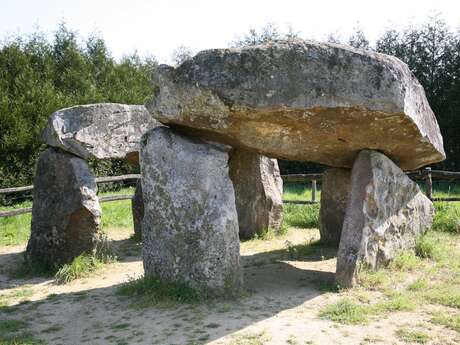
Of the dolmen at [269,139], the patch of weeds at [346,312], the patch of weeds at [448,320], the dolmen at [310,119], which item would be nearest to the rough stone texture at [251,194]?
the dolmen at [269,139]

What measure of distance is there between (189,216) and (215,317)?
1.12m

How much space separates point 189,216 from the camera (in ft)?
18.7

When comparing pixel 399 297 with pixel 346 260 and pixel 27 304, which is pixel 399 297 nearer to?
pixel 346 260

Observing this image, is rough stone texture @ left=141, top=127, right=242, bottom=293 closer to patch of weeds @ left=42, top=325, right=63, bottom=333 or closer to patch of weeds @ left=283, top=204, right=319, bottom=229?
patch of weeds @ left=42, top=325, right=63, bottom=333

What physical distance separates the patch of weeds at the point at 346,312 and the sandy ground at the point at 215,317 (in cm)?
10

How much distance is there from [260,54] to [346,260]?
94.7 inches

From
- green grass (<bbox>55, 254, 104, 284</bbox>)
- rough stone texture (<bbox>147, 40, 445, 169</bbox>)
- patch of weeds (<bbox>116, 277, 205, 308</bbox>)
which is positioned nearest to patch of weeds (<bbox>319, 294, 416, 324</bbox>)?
patch of weeds (<bbox>116, 277, 205, 308</bbox>)

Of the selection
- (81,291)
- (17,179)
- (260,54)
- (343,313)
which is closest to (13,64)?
(17,179)

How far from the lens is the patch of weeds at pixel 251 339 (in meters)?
4.43

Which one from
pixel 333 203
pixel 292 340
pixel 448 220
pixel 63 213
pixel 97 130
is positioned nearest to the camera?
pixel 292 340

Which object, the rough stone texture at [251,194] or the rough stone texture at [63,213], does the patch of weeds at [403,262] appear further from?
the rough stone texture at [63,213]

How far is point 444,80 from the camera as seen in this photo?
53.5 ft

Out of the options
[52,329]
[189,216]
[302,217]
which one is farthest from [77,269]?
[302,217]

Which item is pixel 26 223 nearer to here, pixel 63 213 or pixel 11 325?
pixel 63 213
